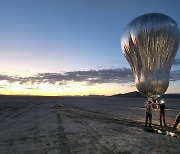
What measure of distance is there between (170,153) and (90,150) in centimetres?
336

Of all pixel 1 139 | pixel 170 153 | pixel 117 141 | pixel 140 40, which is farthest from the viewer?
pixel 140 40

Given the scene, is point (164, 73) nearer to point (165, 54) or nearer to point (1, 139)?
point (165, 54)

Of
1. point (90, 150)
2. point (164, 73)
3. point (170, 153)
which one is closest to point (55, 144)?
point (90, 150)

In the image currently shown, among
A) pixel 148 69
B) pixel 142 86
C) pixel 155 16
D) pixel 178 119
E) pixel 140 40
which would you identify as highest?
pixel 155 16

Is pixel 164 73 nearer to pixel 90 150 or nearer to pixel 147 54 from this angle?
pixel 147 54

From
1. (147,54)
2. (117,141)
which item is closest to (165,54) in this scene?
(147,54)

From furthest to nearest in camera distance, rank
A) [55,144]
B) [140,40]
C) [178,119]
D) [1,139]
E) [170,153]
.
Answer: [140,40], [178,119], [1,139], [55,144], [170,153]

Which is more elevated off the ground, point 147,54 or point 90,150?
point 147,54

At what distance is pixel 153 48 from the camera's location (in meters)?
17.4

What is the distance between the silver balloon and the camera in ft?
55.9

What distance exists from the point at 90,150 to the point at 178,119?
720cm

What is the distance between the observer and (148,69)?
57.6 ft

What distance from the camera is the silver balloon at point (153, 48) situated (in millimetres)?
17047

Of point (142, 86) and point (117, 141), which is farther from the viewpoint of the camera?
point (142, 86)
